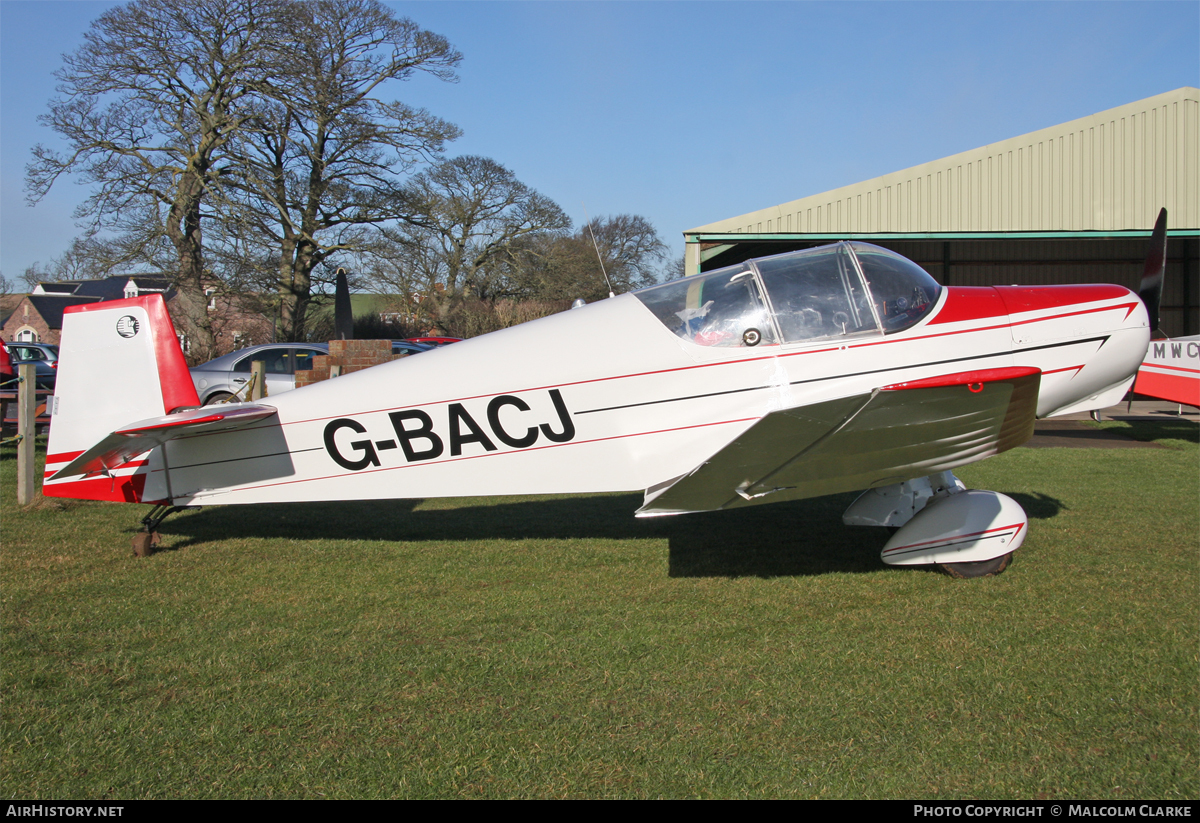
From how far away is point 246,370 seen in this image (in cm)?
1369

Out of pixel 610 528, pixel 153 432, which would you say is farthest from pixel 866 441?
pixel 153 432

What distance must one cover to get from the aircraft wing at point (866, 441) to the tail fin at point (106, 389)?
359 cm

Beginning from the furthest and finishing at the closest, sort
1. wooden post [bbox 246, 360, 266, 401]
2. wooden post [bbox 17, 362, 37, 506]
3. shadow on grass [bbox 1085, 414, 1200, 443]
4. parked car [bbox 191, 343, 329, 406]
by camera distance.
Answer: parked car [bbox 191, 343, 329, 406]
shadow on grass [bbox 1085, 414, 1200, 443]
wooden post [bbox 246, 360, 266, 401]
wooden post [bbox 17, 362, 37, 506]

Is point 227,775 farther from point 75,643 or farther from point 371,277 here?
point 371,277

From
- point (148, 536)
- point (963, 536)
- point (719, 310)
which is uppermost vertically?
point (719, 310)

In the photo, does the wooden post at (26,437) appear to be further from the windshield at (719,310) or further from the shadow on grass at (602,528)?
the windshield at (719,310)

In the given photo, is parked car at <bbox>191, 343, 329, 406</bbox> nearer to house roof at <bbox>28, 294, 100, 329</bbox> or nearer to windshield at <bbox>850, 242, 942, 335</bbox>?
windshield at <bbox>850, 242, 942, 335</bbox>

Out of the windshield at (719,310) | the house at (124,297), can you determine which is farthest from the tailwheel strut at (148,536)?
the windshield at (719,310)

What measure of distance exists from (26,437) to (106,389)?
3.39 metres

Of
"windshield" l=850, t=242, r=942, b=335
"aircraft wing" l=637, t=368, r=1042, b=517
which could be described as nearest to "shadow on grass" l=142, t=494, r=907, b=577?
"aircraft wing" l=637, t=368, r=1042, b=517

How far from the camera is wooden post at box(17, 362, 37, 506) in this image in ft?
24.3

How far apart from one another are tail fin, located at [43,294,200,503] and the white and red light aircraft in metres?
0.11

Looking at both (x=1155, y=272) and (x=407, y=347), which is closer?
(x=1155, y=272)

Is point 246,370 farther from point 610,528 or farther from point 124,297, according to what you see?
point 610,528
